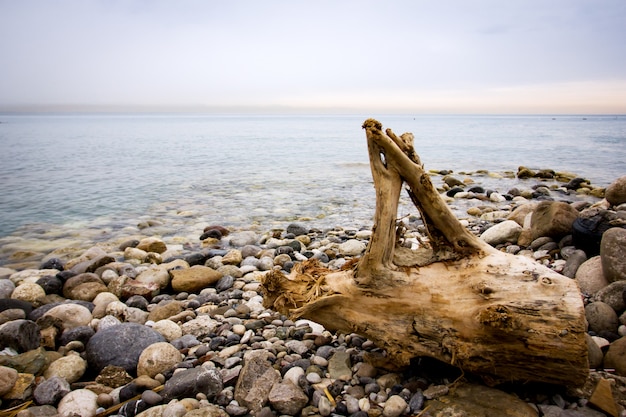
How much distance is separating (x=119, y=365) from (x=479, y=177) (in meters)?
17.6

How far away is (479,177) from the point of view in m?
18.4

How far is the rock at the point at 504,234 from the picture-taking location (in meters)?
6.88

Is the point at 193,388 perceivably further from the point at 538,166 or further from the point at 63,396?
the point at 538,166

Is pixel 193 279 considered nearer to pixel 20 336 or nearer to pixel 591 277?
pixel 20 336

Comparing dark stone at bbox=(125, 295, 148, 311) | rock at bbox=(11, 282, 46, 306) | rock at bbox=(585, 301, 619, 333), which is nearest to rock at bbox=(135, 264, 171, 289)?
dark stone at bbox=(125, 295, 148, 311)

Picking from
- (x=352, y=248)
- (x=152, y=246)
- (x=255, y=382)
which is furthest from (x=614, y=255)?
(x=152, y=246)

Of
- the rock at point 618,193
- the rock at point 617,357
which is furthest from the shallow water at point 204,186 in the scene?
the rock at point 617,357

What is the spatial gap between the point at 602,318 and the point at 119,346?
476cm

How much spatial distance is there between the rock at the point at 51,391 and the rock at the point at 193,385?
87cm

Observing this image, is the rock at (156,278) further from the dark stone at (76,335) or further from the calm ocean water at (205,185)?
the calm ocean water at (205,185)

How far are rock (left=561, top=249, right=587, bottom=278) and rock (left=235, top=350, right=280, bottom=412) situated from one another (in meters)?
3.89

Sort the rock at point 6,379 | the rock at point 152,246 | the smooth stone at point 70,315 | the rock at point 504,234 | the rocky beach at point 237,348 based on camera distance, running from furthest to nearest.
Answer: the rock at point 152,246 < the rock at point 504,234 < the smooth stone at point 70,315 < the rock at point 6,379 < the rocky beach at point 237,348

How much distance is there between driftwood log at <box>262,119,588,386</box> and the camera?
9.41ft

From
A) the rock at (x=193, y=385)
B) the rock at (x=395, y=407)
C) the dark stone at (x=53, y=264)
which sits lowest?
the dark stone at (x=53, y=264)
